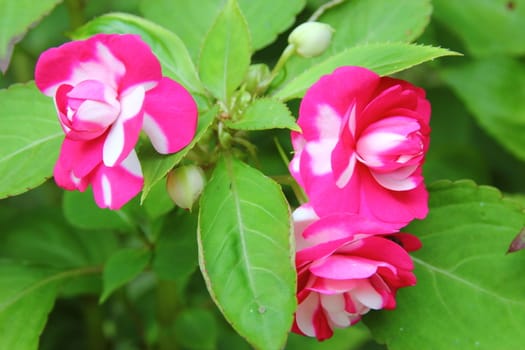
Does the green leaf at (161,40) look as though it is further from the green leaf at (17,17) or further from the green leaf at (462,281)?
the green leaf at (462,281)

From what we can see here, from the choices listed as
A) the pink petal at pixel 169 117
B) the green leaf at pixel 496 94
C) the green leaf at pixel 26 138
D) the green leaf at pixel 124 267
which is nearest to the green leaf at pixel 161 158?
the pink petal at pixel 169 117

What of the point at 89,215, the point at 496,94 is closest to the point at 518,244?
the point at 89,215

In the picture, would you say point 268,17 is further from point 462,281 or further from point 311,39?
point 462,281

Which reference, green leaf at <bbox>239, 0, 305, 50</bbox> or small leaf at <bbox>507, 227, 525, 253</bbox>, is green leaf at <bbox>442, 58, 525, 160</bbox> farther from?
small leaf at <bbox>507, 227, 525, 253</bbox>

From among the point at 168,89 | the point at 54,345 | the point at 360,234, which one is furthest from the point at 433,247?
the point at 54,345

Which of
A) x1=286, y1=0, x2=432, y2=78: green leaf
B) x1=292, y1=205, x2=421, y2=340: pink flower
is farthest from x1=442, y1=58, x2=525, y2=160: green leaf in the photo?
x1=292, y1=205, x2=421, y2=340: pink flower

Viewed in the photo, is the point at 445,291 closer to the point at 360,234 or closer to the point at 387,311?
the point at 387,311
